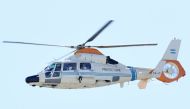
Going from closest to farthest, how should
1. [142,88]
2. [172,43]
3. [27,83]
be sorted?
[27,83]
[142,88]
[172,43]

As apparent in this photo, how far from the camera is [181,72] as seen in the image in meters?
46.0

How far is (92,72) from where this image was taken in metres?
41.8

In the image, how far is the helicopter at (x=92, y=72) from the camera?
4075 cm

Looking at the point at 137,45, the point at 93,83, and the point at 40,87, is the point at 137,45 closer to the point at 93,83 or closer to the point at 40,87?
the point at 93,83

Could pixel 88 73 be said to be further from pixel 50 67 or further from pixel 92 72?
pixel 50 67

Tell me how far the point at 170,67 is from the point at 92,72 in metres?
6.80

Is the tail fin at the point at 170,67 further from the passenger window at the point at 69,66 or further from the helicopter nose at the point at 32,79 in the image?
the helicopter nose at the point at 32,79

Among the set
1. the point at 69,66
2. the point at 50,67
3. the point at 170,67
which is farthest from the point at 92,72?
the point at 170,67

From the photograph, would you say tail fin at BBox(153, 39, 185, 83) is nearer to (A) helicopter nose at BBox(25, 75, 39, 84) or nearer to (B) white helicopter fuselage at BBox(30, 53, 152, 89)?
(B) white helicopter fuselage at BBox(30, 53, 152, 89)

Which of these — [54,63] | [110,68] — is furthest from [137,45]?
[54,63]

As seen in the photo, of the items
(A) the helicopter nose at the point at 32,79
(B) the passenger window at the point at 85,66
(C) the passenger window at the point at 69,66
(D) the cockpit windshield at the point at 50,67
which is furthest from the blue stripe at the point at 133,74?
(A) the helicopter nose at the point at 32,79

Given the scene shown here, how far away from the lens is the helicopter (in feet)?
134

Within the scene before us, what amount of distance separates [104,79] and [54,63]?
3445 millimetres

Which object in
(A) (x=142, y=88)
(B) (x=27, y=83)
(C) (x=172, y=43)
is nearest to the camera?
(B) (x=27, y=83)
